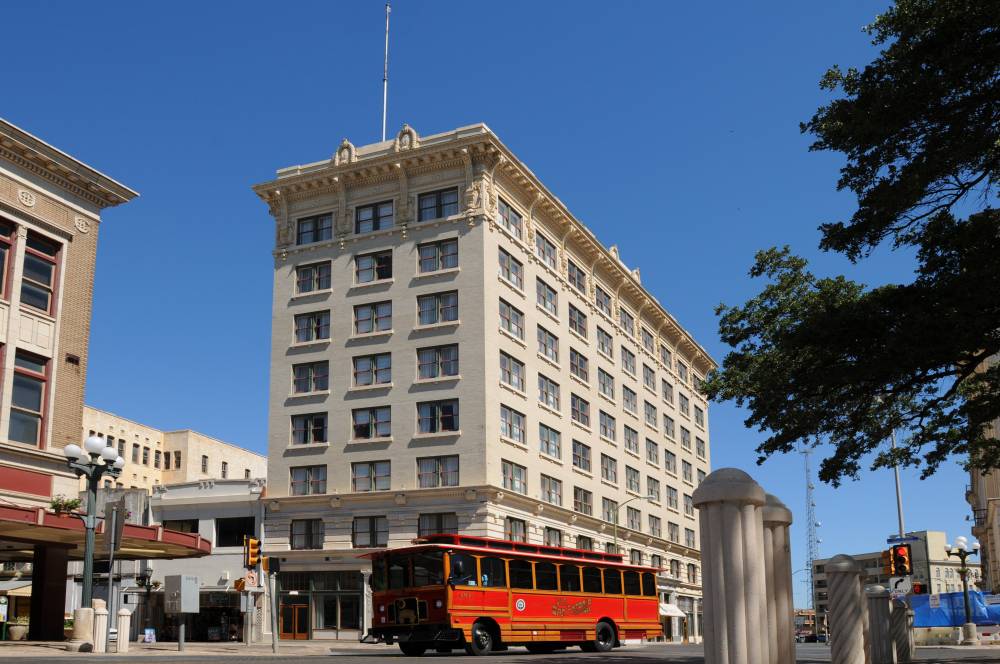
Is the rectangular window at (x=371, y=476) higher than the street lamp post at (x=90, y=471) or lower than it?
higher

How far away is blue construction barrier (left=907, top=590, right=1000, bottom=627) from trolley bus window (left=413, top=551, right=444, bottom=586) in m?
34.4

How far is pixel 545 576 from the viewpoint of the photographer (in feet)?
112

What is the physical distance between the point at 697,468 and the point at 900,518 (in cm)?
4216

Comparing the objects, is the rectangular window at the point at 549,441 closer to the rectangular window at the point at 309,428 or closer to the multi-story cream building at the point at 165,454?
the rectangular window at the point at 309,428

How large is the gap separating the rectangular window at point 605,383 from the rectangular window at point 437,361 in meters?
16.9

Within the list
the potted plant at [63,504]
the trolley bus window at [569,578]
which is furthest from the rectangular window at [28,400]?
the trolley bus window at [569,578]

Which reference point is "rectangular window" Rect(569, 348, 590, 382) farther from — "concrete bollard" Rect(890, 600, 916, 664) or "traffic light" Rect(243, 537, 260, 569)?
"concrete bollard" Rect(890, 600, 916, 664)

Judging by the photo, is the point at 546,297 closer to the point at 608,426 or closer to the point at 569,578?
the point at 608,426

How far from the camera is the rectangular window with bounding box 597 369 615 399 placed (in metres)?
72.4

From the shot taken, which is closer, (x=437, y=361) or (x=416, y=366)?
(x=437, y=361)

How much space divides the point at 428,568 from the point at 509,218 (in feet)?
114

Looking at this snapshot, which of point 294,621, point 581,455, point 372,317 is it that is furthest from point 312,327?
point 581,455

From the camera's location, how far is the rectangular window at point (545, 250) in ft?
216

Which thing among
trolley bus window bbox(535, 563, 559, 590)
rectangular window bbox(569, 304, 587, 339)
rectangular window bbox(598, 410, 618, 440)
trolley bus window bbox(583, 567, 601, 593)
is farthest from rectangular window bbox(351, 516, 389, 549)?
trolley bus window bbox(535, 563, 559, 590)
